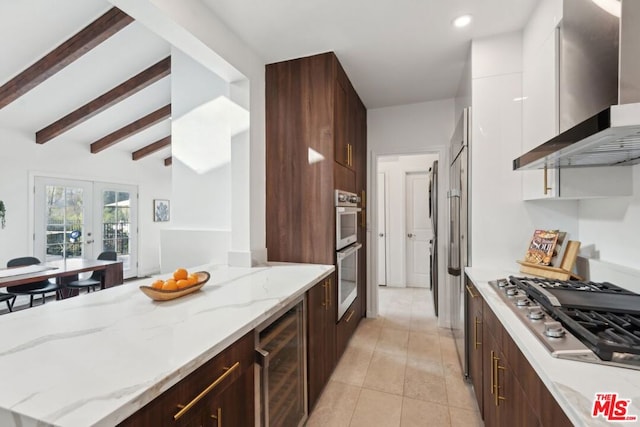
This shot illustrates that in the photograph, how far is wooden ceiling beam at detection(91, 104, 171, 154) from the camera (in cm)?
466

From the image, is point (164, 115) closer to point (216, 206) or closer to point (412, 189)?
point (216, 206)

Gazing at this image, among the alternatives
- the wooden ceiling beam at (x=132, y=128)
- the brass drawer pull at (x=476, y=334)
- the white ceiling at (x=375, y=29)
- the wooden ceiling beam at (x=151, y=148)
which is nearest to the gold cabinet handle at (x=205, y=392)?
the brass drawer pull at (x=476, y=334)

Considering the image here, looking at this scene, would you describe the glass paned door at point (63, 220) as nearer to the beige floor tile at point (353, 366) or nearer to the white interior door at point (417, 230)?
the beige floor tile at point (353, 366)

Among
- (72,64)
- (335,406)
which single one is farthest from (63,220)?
(335,406)

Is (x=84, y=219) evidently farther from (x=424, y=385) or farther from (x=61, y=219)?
(x=424, y=385)

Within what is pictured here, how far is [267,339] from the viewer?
1339 mm

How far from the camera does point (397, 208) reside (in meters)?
4.97

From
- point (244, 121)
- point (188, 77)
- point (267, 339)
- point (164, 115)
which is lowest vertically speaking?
point (267, 339)

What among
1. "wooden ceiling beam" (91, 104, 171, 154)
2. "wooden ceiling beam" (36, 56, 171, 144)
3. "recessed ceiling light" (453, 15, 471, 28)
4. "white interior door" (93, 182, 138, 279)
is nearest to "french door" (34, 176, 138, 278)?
"white interior door" (93, 182, 138, 279)

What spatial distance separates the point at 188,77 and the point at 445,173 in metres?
2.81

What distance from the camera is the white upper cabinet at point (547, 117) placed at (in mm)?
1507

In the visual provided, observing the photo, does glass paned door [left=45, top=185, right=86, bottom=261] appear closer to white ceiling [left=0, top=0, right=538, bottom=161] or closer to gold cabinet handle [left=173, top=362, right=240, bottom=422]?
white ceiling [left=0, top=0, right=538, bottom=161]

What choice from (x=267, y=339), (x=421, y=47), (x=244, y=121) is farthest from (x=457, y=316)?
(x=244, y=121)

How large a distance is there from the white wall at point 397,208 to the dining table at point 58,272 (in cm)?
424
